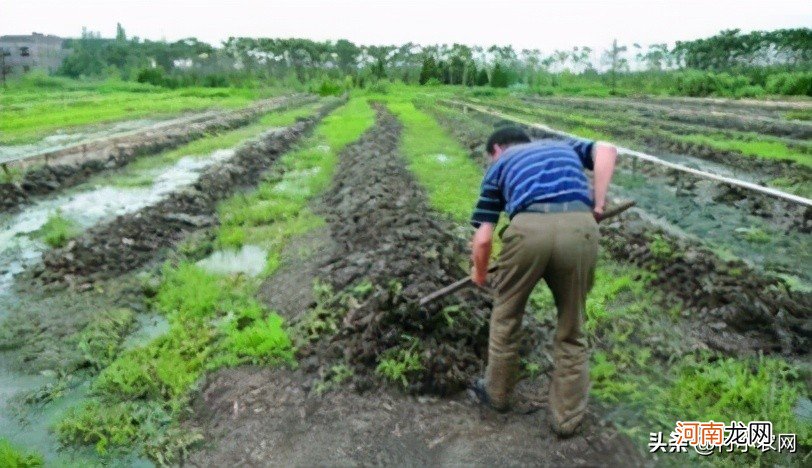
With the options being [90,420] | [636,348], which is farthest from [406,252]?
[90,420]

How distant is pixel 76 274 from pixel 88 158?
24.4 ft

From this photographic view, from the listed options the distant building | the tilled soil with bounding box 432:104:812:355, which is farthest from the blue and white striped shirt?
the distant building

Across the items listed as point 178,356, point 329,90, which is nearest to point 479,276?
point 178,356

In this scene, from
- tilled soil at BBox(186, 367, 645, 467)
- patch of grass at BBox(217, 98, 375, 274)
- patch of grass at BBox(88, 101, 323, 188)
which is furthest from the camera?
patch of grass at BBox(88, 101, 323, 188)

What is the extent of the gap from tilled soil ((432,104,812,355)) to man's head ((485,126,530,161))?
7.65ft

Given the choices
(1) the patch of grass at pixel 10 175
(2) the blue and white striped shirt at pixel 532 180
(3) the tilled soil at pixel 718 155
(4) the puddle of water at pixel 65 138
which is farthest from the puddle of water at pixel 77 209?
(3) the tilled soil at pixel 718 155

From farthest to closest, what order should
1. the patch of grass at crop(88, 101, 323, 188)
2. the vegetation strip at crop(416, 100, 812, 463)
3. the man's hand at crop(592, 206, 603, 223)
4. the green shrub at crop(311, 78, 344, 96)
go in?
the green shrub at crop(311, 78, 344, 96) → the patch of grass at crop(88, 101, 323, 188) → the vegetation strip at crop(416, 100, 812, 463) → the man's hand at crop(592, 206, 603, 223)

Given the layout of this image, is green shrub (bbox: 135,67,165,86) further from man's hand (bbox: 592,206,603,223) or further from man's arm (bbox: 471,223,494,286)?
man's hand (bbox: 592,206,603,223)

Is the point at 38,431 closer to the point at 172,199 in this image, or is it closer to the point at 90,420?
the point at 90,420

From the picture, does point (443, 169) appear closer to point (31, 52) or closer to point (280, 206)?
point (280, 206)

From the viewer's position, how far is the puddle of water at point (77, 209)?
23.2 ft

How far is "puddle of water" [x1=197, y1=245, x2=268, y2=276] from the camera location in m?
6.56

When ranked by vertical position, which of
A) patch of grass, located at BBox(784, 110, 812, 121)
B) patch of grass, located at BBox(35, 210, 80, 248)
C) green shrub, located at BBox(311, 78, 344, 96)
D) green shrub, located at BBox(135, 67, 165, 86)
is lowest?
patch of grass, located at BBox(35, 210, 80, 248)

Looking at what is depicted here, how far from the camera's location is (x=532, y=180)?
3148mm
